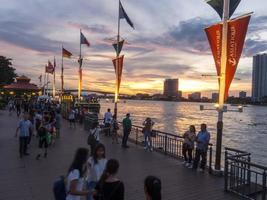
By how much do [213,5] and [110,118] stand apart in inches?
479

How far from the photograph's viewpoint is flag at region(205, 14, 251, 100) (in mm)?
12742

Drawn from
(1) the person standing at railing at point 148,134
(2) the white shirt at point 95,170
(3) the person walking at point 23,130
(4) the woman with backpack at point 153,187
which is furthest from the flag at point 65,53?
(4) the woman with backpack at point 153,187

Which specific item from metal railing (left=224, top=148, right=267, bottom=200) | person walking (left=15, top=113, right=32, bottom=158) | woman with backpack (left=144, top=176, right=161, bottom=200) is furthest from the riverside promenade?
woman with backpack (left=144, top=176, right=161, bottom=200)

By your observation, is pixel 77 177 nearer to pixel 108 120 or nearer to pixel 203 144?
pixel 203 144

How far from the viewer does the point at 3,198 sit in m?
9.70

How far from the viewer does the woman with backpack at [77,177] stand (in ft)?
19.8

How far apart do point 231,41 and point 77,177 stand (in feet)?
28.2

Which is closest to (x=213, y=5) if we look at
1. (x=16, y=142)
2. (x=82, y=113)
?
(x=16, y=142)

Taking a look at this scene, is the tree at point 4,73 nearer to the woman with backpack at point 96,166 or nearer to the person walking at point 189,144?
the person walking at point 189,144

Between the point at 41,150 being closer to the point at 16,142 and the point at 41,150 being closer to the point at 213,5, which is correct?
the point at 16,142

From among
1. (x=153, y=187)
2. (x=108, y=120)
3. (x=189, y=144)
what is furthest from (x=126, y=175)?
(x=108, y=120)

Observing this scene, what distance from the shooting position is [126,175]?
41.5ft

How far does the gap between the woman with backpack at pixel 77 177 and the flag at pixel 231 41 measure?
8244 millimetres

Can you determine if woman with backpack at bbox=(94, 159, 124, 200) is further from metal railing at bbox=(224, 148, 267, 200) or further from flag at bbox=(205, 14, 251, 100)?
flag at bbox=(205, 14, 251, 100)
